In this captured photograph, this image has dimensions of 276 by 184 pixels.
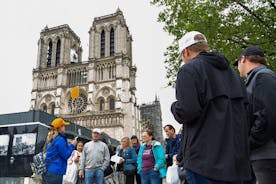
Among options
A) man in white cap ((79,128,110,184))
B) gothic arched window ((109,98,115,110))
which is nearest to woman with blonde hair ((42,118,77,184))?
man in white cap ((79,128,110,184))

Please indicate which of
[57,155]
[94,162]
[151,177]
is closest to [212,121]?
[57,155]

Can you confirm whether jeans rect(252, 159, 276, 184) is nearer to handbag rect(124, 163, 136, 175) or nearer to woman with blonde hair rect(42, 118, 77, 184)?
woman with blonde hair rect(42, 118, 77, 184)

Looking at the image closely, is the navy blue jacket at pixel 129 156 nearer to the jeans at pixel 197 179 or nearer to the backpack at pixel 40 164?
the backpack at pixel 40 164

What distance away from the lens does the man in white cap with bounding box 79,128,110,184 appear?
232 inches

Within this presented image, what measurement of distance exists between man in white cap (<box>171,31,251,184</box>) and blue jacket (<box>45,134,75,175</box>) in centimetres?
289

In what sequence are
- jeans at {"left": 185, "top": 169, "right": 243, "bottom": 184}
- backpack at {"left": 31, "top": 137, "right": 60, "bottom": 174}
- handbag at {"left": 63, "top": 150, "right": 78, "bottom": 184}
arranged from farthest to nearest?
handbag at {"left": 63, "top": 150, "right": 78, "bottom": 184}
backpack at {"left": 31, "top": 137, "right": 60, "bottom": 174}
jeans at {"left": 185, "top": 169, "right": 243, "bottom": 184}

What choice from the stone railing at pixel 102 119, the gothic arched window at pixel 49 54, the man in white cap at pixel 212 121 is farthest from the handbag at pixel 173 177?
the gothic arched window at pixel 49 54

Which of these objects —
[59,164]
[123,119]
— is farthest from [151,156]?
[123,119]

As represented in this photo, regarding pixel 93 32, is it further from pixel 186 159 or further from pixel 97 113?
pixel 186 159

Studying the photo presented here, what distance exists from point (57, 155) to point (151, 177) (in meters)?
2.03

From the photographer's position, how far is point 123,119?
37.3 metres

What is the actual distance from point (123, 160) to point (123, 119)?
31.0 m

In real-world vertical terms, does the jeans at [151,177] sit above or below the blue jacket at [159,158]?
below

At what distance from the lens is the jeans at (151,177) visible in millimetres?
5535
